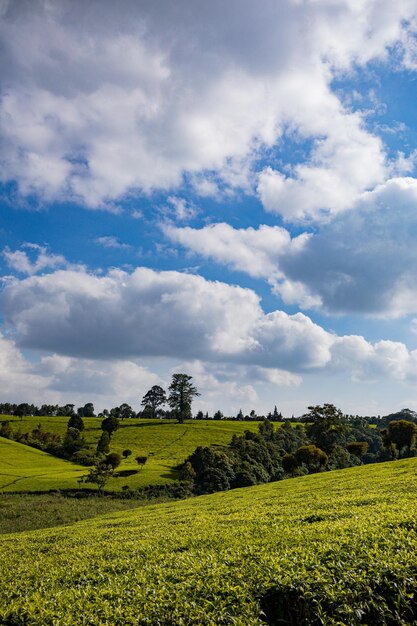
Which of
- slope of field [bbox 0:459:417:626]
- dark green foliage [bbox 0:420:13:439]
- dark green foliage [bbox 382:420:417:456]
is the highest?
dark green foliage [bbox 382:420:417:456]

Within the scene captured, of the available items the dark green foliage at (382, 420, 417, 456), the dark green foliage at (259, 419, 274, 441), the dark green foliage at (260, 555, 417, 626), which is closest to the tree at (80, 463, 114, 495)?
the dark green foliage at (382, 420, 417, 456)

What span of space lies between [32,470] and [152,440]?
4662 cm

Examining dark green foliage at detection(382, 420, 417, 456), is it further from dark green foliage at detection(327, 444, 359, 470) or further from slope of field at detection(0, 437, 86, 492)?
slope of field at detection(0, 437, 86, 492)

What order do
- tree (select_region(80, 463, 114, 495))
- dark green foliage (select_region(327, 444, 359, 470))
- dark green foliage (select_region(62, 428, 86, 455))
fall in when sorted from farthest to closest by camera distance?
1. dark green foliage (select_region(62, 428, 86, 455))
2. dark green foliage (select_region(327, 444, 359, 470))
3. tree (select_region(80, 463, 114, 495))

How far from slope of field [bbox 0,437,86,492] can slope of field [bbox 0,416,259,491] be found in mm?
7030

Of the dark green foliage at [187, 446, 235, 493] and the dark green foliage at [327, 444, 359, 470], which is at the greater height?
the dark green foliage at [327, 444, 359, 470]

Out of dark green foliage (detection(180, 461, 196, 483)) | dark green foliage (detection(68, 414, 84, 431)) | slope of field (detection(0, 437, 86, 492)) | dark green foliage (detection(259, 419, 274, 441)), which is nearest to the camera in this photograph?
slope of field (detection(0, 437, 86, 492))

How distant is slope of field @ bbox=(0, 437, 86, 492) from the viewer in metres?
76.6

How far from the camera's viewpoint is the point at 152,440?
13312 centimetres

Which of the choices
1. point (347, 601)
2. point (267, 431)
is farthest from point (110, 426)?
point (347, 601)

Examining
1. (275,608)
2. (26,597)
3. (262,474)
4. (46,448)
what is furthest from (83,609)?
(46,448)

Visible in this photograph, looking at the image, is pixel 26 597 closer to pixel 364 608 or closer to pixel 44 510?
pixel 364 608

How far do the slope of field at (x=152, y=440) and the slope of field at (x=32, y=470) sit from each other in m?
7.03

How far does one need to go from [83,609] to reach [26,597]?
238 centimetres
